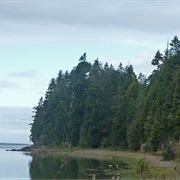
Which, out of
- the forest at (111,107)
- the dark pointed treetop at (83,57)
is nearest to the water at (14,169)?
the forest at (111,107)

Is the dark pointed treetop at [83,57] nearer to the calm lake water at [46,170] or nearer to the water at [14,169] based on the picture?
the water at [14,169]

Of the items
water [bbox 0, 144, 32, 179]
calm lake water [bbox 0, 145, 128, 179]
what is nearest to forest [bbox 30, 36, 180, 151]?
calm lake water [bbox 0, 145, 128, 179]

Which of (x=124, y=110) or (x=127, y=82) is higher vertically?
(x=127, y=82)

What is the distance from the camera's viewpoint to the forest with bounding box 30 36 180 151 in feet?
184

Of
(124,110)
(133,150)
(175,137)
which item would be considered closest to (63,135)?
(124,110)

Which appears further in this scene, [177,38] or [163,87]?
[177,38]

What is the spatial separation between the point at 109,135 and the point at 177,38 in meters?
21.0

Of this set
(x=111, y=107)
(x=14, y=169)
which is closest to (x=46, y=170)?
(x=14, y=169)

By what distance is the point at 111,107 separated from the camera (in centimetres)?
8031

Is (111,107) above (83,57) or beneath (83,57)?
beneath

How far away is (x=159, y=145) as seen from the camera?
55594 millimetres

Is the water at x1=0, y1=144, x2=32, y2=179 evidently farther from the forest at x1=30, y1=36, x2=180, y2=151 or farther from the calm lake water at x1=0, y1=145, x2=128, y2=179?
the forest at x1=30, y1=36, x2=180, y2=151

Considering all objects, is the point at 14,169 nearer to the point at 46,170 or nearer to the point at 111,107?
the point at 46,170

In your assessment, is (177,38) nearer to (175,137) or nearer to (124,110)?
(124,110)
